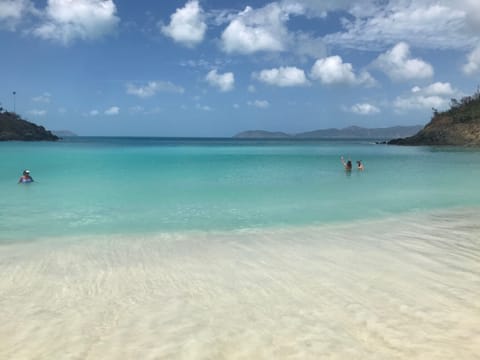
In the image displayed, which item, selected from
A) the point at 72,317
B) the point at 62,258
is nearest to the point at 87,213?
the point at 62,258

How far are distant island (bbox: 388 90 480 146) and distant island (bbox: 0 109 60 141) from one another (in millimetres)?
110895

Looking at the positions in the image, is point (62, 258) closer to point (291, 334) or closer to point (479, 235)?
point (291, 334)

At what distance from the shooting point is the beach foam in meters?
4.76

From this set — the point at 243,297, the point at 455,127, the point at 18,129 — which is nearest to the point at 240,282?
the point at 243,297

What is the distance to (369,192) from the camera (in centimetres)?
1959

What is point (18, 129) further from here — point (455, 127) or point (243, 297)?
point (243, 297)

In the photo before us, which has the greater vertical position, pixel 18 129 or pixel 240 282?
pixel 18 129

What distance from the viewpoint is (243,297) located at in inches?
246

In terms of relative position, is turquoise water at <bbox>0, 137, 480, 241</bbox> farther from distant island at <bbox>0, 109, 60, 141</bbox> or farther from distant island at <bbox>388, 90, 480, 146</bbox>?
distant island at <bbox>0, 109, 60, 141</bbox>

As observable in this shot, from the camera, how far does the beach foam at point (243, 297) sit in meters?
4.76

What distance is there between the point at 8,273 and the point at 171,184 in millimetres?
15383

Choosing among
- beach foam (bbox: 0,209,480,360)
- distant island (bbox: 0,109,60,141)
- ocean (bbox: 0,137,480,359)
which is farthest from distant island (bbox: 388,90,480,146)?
distant island (bbox: 0,109,60,141)

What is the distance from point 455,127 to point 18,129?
122 m

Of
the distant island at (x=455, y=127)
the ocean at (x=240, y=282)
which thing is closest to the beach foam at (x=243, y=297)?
the ocean at (x=240, y=282)
